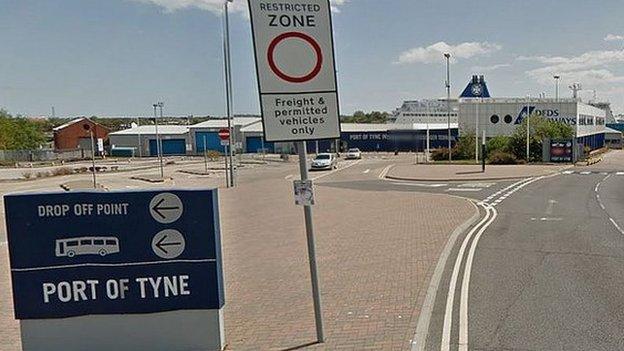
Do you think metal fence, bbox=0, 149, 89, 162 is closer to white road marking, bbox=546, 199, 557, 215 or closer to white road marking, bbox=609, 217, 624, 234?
white road marking, bbox=546, 199, 557, 215

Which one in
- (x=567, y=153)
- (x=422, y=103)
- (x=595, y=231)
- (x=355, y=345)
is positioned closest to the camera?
(x=355, y=345)

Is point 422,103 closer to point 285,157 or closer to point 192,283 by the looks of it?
point 285,157

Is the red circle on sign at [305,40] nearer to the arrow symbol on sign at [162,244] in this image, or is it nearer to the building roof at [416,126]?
the arrow symbol on sign at [162,244]

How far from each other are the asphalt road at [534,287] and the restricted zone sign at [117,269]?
2.26 metres

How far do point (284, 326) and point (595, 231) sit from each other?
8.77 meters

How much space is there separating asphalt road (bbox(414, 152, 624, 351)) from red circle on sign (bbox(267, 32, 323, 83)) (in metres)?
2.84

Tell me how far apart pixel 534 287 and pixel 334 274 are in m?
2.88

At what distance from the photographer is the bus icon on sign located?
179 inches

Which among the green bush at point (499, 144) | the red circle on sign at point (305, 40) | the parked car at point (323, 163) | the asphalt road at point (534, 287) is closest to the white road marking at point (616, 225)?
the asphalt road at point (534, 287)

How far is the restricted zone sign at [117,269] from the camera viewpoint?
14.9 ft

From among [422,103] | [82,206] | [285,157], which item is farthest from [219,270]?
[422,103]

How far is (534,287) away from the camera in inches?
261

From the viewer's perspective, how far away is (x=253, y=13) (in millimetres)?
4375

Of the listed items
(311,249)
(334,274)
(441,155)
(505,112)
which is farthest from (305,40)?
(505,112)
